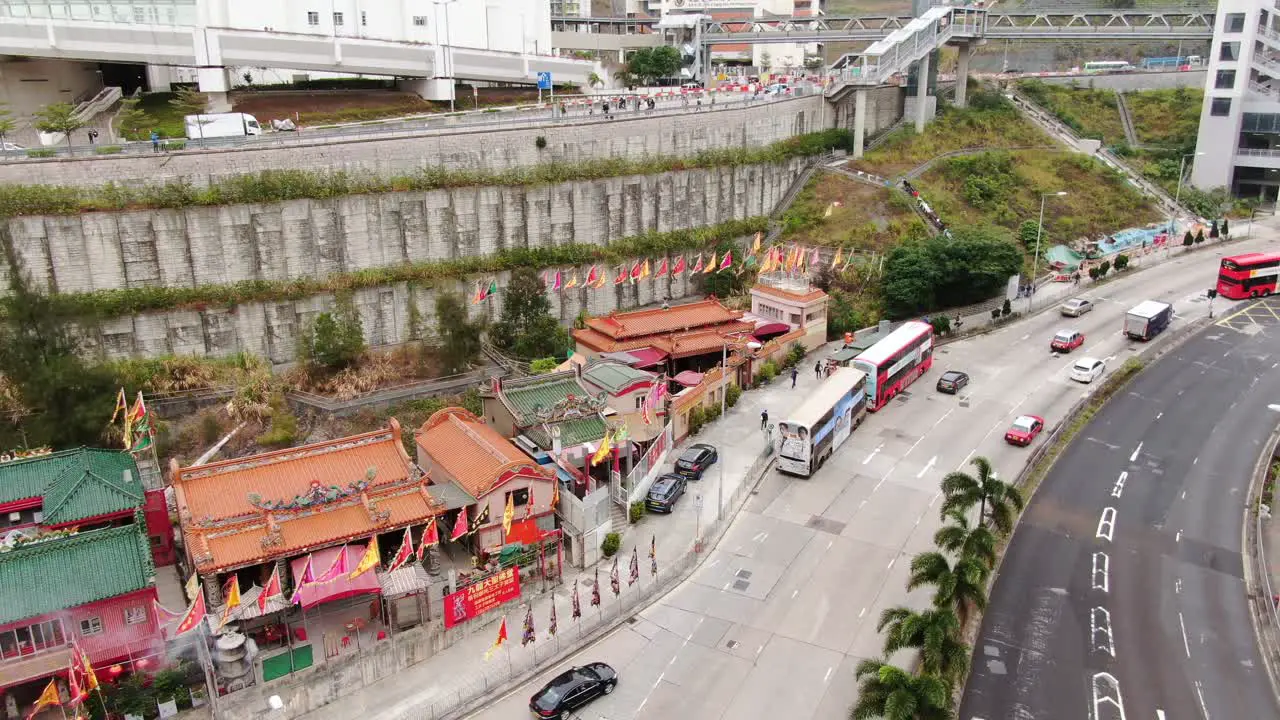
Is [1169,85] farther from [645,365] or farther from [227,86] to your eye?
[227,86]

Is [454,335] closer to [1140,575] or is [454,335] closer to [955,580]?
[955,580]

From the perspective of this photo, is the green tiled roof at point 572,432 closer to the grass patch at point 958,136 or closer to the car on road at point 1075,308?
the car on road at point 1075,308

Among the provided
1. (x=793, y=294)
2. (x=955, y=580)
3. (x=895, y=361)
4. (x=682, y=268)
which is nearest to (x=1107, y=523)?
(x=955, y=580)

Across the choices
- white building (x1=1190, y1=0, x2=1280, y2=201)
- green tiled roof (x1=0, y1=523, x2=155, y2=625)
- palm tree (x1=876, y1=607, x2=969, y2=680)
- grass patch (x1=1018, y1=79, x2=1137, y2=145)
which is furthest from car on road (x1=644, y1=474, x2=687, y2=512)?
grass patch (x1=1018, y1=79, x2=1137, y2=145)

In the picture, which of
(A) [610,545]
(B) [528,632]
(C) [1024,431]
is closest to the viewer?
(B) [528,632]

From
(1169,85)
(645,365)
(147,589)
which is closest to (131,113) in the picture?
(645,365)
